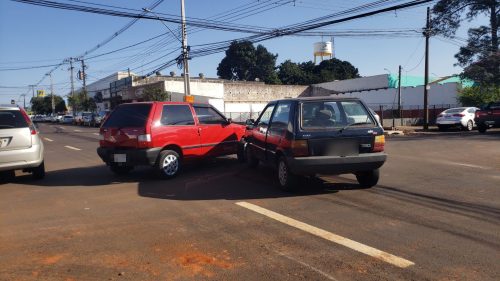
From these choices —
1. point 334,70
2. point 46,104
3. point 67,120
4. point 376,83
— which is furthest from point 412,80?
point 46,104

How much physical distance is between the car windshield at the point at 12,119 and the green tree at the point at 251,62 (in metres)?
76.2

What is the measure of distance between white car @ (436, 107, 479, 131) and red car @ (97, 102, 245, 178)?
18443 mm

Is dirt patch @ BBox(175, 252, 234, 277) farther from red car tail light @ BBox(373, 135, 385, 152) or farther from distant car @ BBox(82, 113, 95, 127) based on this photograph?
distant car @ BBox(82, 113, 95, 127)

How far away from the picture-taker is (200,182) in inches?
345

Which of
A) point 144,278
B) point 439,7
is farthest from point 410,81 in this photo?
point 144,278

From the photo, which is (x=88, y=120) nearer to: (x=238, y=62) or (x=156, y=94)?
(x=156, y=94)

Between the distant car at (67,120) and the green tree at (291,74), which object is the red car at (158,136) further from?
the green tree at (291,74)

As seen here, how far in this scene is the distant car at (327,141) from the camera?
23.3ft

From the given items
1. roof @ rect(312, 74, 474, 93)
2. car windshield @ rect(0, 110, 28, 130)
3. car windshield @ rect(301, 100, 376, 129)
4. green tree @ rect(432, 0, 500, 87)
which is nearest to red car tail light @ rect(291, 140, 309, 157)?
car windshield @ rect(301, 100, 376, 129)

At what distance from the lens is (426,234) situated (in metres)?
5.23

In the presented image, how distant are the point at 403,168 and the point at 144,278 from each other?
304 inches

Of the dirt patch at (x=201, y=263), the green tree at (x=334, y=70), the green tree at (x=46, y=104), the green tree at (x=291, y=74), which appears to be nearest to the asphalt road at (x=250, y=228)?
the dirt patch at (x=201, y=263)

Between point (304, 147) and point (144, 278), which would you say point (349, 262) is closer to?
point (144, 278)

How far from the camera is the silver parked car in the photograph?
8.85 metres
